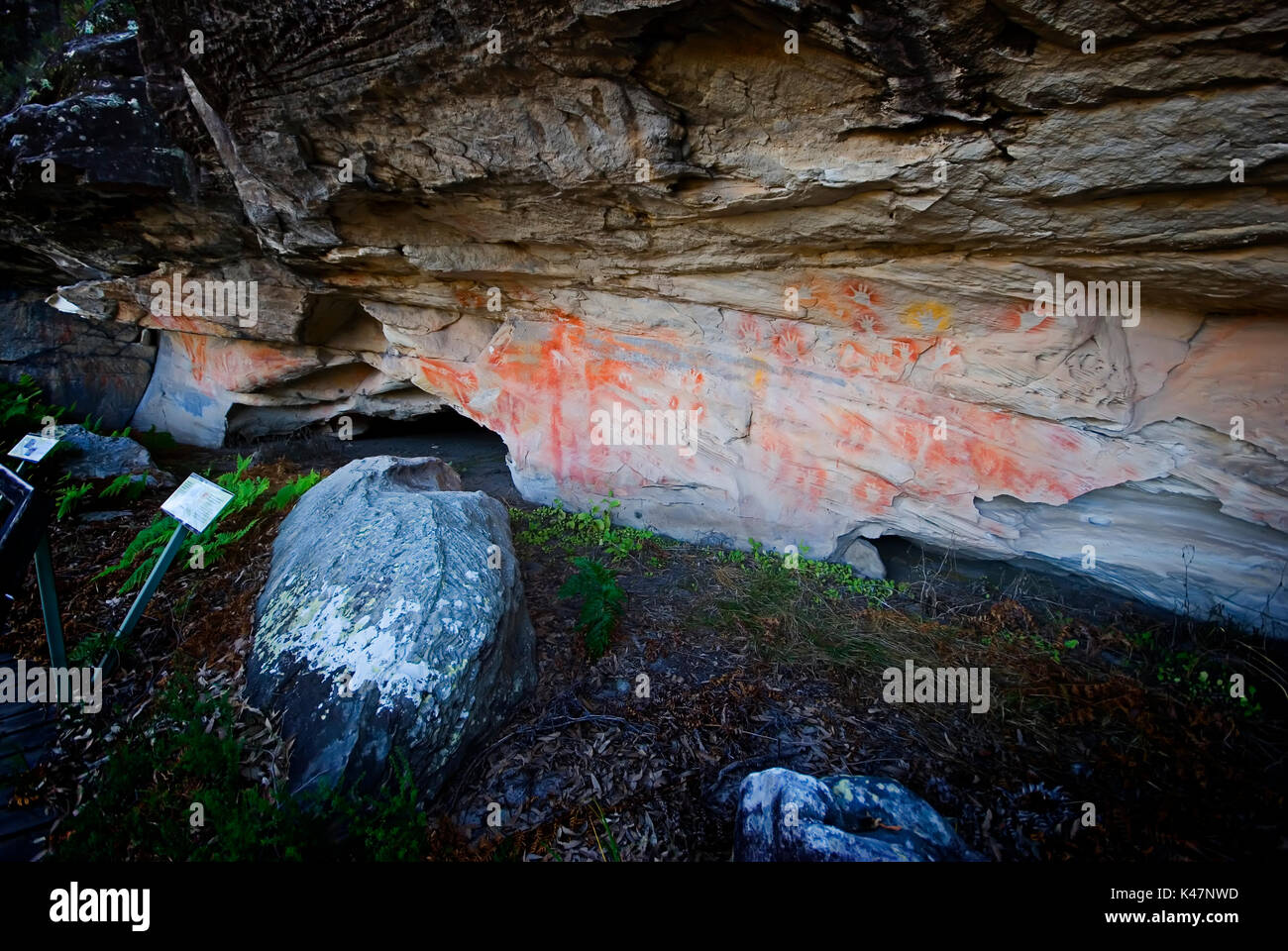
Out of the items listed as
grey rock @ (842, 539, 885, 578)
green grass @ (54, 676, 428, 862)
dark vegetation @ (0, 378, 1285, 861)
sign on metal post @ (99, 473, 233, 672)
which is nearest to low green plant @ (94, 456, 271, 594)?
dark vegetation @ (0, 378, 1285, 861)

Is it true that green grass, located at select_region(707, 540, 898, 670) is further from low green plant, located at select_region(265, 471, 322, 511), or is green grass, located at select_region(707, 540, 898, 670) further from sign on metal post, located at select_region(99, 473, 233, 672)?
low green plant, located at select_region(265, 471, 322, 511)

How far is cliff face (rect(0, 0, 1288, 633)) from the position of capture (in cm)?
311

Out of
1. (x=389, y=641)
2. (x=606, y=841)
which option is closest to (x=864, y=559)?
(x=606, y=841)

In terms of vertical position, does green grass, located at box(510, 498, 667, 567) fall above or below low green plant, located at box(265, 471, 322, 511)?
below

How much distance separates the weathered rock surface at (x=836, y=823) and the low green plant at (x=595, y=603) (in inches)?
58.2

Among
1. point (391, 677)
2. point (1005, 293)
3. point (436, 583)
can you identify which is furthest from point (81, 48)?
point (1005, 293)

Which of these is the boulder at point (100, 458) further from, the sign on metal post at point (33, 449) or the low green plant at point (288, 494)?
the low green plant at point (288, 494)

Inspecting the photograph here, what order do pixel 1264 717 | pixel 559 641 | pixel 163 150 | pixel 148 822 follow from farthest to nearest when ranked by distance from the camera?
pixel 163 150 < pixel 559 641 < pixel 1264 717 < pixel 148 822

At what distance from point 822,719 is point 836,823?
3.30 feet

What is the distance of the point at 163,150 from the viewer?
6434 mm

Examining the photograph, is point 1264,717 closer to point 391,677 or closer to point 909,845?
point 909,845

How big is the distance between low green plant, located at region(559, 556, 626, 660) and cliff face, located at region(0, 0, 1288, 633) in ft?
5.93

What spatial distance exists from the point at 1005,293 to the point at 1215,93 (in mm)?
1611

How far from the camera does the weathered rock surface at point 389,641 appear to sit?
2.97 m
